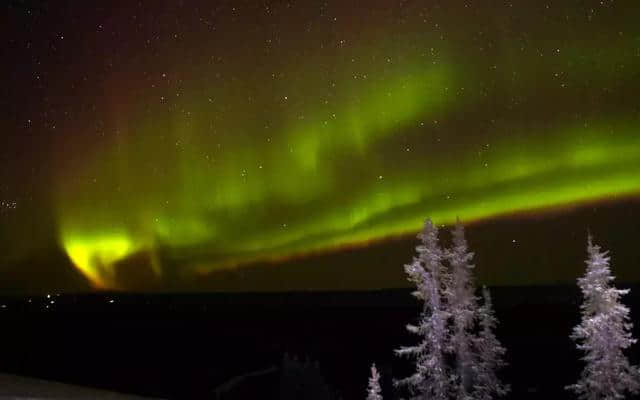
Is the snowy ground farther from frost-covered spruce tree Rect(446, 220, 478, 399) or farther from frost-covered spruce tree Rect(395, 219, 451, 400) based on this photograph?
frost-covered spruce tree Rect(446, 220, 478, 399)

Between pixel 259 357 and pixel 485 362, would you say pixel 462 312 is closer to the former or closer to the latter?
pixel 485 362

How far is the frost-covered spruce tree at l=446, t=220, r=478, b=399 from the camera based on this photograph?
54.5 feet

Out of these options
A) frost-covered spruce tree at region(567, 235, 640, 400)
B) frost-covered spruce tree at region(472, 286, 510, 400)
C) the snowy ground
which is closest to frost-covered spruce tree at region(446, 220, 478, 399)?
frost-covered spruce tree at region(472, 286, 510, 400)

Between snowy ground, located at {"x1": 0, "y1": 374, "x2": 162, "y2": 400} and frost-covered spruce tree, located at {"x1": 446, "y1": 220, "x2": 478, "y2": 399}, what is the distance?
7957 mm

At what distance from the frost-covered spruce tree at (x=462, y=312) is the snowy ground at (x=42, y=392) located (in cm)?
796

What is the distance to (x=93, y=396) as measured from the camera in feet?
40.4

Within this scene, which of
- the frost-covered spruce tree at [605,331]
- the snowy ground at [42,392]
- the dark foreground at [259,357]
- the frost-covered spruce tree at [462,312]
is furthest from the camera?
the dark foreground at [259,357]

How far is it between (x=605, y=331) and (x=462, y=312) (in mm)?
3439

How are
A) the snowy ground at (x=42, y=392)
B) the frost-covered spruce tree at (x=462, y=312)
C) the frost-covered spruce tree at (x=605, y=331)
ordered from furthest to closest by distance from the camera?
the frost-covered spruce tree at (x=462, y=312), the frost-covered spruce tree at (x=605, y=331), the snowy ground at (x=42, y=392)

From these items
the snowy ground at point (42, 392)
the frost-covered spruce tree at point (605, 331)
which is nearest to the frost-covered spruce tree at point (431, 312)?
the frost-covered spruce tree at point (605, 331)

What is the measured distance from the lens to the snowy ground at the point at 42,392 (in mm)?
11301

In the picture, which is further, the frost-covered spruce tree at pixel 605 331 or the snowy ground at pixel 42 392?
the frost-covered spruce tree at pixel 605 331

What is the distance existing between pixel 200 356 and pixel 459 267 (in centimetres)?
5381

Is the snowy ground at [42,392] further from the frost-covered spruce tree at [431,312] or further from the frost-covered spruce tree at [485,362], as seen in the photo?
the frost-covered spruce tree at [485,362]
